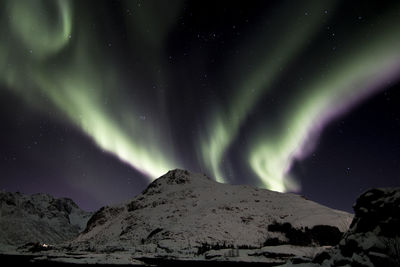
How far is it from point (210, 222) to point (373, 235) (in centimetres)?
5204

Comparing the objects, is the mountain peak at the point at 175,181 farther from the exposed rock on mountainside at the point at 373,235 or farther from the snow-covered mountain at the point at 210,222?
the exposed rock on mountainside at the point at 373,235

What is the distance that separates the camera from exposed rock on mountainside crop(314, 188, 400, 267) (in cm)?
1441

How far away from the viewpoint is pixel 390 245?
48.0 ft

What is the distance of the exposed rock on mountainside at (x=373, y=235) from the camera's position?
14.4 m

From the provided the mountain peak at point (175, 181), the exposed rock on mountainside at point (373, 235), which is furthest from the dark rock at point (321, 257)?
the mountain peak at point (175, 181)

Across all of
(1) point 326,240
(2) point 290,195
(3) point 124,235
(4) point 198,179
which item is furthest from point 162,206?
(1) point 326,240

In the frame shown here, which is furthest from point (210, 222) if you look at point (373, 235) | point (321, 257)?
point (373, 235)

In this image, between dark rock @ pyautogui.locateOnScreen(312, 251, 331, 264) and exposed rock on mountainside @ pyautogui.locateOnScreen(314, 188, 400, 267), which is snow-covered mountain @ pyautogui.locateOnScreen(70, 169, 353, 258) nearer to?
dark rock @ pyautogui.locateOnScreen(312, 251, 331, 264)

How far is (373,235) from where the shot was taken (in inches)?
635

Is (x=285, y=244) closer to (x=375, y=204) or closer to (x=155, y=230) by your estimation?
(x=155, y=230)

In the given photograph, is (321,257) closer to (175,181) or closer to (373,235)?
(373,235)

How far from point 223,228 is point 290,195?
120 ft

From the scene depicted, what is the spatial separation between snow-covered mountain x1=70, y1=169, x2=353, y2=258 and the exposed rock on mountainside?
23.3 metres

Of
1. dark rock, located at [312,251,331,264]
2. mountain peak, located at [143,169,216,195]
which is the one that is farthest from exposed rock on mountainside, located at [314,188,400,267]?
mountain peak, located at [143,169,216,195]
